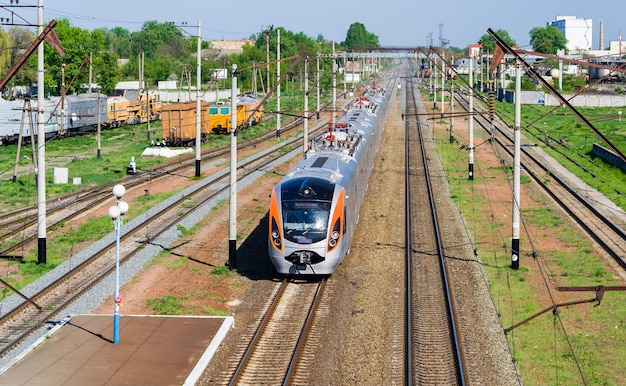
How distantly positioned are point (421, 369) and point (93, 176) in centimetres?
3200

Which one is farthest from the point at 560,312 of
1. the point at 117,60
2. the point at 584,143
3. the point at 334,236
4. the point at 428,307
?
the point at 117,60

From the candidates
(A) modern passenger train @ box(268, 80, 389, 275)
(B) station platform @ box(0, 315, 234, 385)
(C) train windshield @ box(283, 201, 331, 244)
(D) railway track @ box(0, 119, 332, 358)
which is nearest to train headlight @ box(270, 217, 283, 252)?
(A) modern passenger train @ box(268, 80, 389, 275)

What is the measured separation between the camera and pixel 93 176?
45812 millimetres

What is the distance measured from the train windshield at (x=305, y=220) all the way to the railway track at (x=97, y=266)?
6.00 metres

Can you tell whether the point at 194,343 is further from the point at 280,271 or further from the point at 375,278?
the point at 375,278

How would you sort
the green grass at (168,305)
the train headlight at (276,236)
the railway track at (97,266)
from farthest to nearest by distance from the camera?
the train headlight at (276,236) → the green grass at (168,305) → the railway track at (97,266)

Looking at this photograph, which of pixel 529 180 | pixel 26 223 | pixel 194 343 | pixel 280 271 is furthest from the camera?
pixel 529 180

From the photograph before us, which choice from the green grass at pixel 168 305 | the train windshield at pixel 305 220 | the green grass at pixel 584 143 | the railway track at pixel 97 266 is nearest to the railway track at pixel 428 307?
the train windshield at pixel 305 220

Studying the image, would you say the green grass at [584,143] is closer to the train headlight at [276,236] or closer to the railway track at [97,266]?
A: the train headlight at [276,236]

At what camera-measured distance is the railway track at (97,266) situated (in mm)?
20828

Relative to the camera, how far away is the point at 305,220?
23734 mm

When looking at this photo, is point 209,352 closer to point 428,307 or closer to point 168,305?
point 168,305

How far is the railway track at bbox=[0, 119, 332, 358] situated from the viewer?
68.3 ft

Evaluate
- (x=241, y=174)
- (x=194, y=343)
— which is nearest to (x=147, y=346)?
(x=194, y=343)
